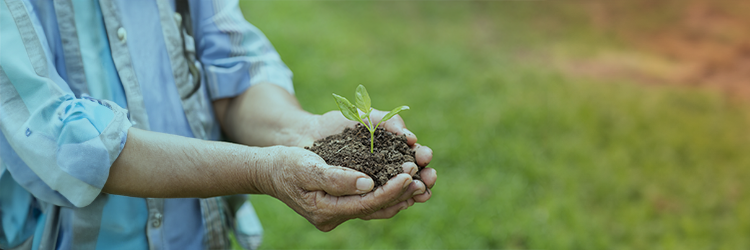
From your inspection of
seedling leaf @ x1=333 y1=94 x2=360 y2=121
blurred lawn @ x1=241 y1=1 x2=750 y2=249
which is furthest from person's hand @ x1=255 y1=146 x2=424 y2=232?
blurred lawn @ x1=241 y1=1 x2=750 y2=249

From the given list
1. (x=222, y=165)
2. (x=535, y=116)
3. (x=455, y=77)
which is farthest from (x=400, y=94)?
(x=222, y=165)

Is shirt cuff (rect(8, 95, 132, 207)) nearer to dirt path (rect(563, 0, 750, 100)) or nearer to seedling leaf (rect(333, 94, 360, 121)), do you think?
seedling leaf (rect(333, 94, 360, 121))

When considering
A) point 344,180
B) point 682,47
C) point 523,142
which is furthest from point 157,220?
point 682,47

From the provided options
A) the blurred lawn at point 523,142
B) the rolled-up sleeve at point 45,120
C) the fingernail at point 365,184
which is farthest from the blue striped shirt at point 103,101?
the blurred lawn at point 523,142

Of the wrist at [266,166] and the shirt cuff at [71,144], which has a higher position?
the wrist at [266,166]

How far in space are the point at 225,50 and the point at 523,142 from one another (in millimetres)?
3352

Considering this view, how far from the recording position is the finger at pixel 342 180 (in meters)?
1.44

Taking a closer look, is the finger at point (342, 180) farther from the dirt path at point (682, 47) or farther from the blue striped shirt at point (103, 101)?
the dirt path at point (682, 47)

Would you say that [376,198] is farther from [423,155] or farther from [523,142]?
[523,142]

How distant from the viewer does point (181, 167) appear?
1.47m

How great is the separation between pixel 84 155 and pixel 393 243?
2.50m

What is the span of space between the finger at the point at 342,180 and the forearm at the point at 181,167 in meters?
0.18

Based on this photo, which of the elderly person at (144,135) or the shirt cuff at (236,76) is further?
the shirt cuff at (236,76)

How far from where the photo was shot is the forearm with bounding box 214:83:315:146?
184 cm
